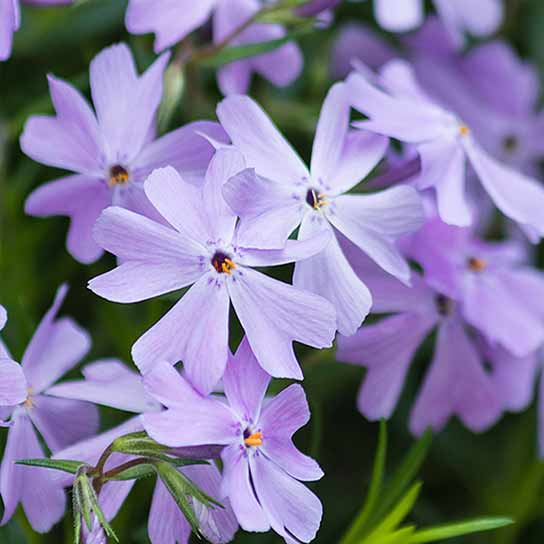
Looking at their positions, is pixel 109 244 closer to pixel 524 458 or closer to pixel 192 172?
pixel 192 172

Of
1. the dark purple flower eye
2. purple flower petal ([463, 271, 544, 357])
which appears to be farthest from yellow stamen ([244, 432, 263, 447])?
the dark purple flower eye

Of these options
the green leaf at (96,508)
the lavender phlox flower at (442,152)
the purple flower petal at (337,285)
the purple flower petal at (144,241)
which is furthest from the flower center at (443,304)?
the green leaf at (96,508)

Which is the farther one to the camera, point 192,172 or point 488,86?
point 488,86

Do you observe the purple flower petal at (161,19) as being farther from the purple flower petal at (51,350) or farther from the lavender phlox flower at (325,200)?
the purple flower petal at (51,350)

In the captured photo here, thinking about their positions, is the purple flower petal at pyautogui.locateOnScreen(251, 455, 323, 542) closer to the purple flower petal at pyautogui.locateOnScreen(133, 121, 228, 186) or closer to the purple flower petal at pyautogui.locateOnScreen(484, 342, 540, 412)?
the purple flower petal at pyautogui.locateOnScreen(133, 121, 228, 186)

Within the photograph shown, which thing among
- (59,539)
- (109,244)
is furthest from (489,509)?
(109,244)
